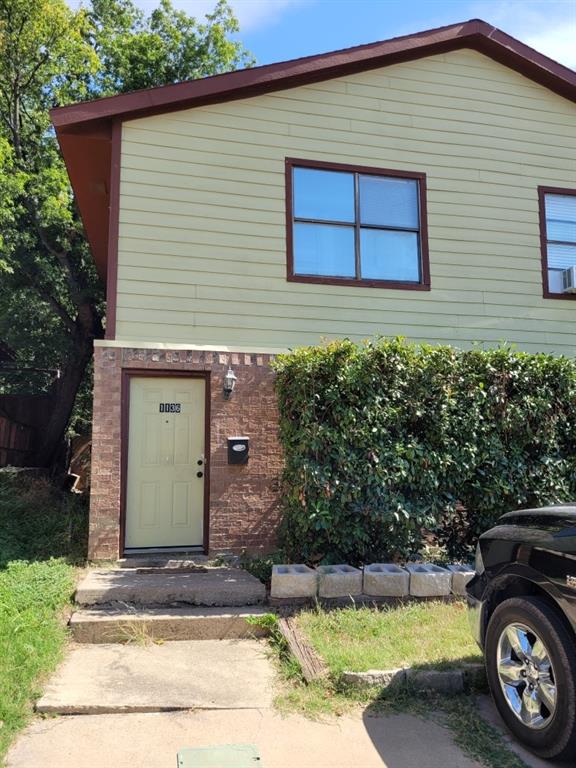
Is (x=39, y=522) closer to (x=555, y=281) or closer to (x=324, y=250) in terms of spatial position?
(x=324, y=250)

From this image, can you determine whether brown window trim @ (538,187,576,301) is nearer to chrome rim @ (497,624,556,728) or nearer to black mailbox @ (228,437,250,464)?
black mailbox @ (228,437,250,464)

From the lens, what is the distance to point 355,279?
807cm

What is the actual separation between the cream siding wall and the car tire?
187 inches

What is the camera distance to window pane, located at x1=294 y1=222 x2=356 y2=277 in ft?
26.1

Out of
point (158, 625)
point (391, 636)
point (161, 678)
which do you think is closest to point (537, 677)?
point (391, 636)

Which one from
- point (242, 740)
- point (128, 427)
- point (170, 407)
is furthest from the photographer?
point (170, 407)

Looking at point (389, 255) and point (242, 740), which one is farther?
point (389, 255)

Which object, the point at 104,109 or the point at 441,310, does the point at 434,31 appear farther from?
the point at 104,109

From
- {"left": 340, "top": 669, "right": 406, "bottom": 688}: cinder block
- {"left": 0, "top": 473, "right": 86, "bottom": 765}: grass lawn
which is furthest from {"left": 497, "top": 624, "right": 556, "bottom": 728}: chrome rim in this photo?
{"left": 0, "top": 473, "right": 86, "bottom": 765}: grass lawn

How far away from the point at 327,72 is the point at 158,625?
7325 millimetres

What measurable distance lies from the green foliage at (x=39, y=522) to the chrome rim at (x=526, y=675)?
4.90m

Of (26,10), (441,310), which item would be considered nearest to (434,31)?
(441,310)

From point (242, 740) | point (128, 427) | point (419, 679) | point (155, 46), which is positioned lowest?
point (242, 740)

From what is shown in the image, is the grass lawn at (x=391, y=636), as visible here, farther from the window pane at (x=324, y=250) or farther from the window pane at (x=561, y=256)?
the window pane at (x=561, y=256)
